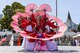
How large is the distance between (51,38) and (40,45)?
592mm

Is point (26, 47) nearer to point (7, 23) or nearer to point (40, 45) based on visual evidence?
point (40, 45)

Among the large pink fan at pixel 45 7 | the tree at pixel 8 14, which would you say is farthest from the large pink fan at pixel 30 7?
the tree at pixel 8 14

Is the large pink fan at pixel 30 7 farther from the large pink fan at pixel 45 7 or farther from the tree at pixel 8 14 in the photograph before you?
the tree at pixel 8 14

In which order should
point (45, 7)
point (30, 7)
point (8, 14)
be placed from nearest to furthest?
point (30, 7)
point (45, 7)
point (8, 14)

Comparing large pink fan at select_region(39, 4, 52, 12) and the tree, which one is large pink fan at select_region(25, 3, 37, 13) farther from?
the tree

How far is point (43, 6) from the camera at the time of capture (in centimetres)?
1498

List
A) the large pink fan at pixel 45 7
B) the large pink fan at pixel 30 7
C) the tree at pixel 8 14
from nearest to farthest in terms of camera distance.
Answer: the large pink fan at pixel 30 7 < the large pink fan at pixel 45 7 < the tree at pixel 8 14

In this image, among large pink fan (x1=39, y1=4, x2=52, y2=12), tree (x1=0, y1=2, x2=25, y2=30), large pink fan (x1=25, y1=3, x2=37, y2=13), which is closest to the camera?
large pink fan (x1=25, y1=3, x2=37, y2=13)

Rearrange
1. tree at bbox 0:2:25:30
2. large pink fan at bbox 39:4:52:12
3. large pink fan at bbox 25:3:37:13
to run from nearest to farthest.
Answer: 1. large pink fan at bbox 25:3:37:13
2. large pink fan at bbox 39:4:52:12
3. tree at bbox 0:2:25:30

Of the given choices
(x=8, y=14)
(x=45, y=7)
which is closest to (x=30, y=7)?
(x=45, y=7)

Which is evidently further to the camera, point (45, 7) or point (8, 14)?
point (8, 14)

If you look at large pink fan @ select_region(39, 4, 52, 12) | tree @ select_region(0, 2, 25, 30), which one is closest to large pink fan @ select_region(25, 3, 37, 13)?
large pink fan @ select_region(39, 4, 52, 12)

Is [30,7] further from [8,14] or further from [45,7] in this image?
[8,14]

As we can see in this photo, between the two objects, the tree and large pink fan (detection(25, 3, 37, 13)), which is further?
the tree
